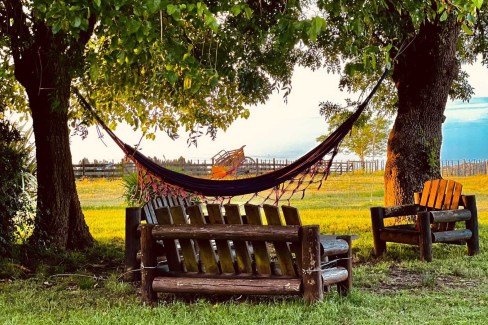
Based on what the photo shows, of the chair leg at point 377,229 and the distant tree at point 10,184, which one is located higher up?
the distant tree at point 10,184

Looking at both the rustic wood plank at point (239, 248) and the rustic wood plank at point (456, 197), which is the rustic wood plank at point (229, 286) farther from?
the rustic wood plank at point (456, 197)

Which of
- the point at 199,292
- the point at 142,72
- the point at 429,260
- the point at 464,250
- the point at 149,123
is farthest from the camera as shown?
the point at 149,123

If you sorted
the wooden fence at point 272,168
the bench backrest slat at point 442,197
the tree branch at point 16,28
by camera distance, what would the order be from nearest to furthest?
the tree branch at point 16,28, the bench backrest slat at point 442,197, the wooden fence at point 272,168

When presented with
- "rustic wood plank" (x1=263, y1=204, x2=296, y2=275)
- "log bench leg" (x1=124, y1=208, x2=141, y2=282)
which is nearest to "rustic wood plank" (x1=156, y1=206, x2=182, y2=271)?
"rustic wood plank" (x1=263, y1=204, x2=296, y2=275)

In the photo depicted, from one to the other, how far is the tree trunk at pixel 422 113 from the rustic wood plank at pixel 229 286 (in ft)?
18.0

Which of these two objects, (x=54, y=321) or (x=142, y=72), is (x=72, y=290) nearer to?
(x=54, y=321)

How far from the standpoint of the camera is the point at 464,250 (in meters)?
7.86

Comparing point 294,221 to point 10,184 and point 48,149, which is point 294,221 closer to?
point 10,184

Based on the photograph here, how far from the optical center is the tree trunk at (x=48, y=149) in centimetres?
791

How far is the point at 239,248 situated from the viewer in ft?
15.4

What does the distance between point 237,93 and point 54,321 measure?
268 inches

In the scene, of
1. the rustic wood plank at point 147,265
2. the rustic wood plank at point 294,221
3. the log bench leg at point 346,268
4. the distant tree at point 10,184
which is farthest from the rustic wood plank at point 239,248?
the distant tree at point 10,184

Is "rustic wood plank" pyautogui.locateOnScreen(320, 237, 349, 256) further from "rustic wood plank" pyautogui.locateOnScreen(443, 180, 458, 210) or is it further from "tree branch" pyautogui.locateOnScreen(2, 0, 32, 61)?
"tree branch" pyautogui.locateOnScreen(2, 0, 32, 61)

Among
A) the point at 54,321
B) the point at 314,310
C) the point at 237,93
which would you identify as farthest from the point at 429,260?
the point at 237,93
